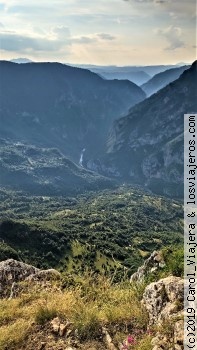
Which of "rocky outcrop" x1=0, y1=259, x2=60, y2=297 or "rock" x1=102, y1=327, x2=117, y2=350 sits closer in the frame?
"rock" x1=102, y1=327, x2=117, y2=350

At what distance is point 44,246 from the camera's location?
12625 centimetres

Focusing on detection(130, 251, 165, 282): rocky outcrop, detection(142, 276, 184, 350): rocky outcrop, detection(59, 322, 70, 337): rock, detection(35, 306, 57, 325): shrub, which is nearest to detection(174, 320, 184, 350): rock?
detection(142, 276, 184, 350): rocky outcrop

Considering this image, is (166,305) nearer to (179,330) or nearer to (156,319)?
(156,319)

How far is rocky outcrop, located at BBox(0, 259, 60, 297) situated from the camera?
16406mm

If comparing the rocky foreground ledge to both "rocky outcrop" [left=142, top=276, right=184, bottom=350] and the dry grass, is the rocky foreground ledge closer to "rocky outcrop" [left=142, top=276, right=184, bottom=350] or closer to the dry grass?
"rocky outcrop" [left=142, top=276, right=184, bottom=350]

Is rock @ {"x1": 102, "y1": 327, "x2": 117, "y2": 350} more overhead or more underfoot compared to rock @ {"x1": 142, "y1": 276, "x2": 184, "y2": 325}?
more underfoot

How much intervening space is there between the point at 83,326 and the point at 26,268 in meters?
10.8

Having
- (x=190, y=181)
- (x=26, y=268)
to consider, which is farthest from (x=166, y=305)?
(x=26, y=268)

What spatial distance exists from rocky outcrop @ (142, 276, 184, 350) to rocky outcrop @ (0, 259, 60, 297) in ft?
17.7

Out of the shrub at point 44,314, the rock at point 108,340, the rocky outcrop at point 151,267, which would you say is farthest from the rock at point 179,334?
the rocky outcrop at point 151,267

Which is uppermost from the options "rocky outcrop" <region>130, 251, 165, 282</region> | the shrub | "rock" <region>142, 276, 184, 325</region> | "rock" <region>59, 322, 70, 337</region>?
"rocky outcrop" <region>130, 251, 165, 282</region>

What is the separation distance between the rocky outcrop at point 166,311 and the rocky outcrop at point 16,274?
540 centimetres

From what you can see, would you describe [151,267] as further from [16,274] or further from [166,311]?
[166,311]

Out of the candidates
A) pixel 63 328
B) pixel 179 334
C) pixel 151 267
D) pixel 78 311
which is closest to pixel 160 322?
pixel 179 334
